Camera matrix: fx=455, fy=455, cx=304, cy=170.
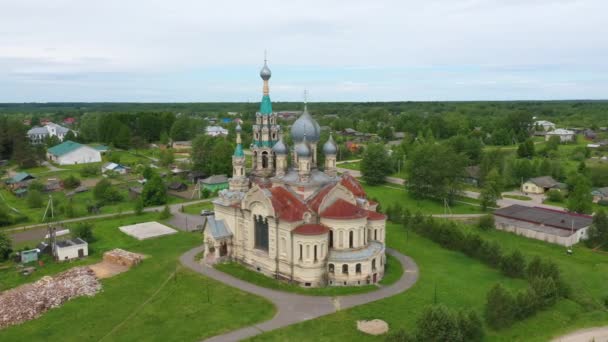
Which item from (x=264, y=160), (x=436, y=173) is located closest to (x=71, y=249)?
(x=264, y=160)

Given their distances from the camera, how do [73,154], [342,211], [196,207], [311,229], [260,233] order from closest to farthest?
[311,229] < [342,211] < [260,233] < [196,207] < [73,154]

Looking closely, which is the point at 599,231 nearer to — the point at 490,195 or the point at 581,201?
the point at 581,201

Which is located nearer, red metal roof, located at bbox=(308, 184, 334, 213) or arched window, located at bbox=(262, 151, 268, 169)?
red metal roof, located at bbox=(308, 184, 334, 213)

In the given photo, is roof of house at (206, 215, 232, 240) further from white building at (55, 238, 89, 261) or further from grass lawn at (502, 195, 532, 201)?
grass lawn at (502, 195, 532, 201)

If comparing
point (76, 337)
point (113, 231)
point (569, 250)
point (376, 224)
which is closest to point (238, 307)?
point (76, 337)

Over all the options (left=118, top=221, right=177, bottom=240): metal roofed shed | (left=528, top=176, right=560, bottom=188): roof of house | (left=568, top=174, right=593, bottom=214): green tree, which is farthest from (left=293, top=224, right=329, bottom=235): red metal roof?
(left=528, top=176, right=560, bottom=188): roof of house

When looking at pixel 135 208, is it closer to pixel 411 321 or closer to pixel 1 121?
pixel 411 321

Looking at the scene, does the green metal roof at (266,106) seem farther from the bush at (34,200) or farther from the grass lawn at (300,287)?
the bush at (34,200)
